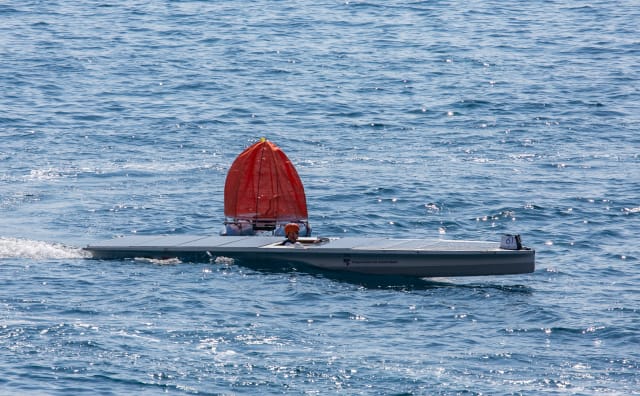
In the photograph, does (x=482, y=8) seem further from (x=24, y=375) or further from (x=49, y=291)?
(x=24, y=375)

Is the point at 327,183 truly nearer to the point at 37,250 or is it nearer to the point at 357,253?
the point at 357,253

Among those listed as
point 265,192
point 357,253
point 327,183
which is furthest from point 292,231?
point 327,183

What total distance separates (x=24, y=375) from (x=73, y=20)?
80.0 meters

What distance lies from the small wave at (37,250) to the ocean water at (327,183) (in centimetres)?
12

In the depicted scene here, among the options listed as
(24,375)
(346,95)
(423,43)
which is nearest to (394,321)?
(24,375)

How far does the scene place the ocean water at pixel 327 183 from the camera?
41938 mm

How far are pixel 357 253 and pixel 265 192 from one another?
7084mm

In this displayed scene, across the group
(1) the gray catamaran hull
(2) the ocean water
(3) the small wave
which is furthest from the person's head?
(3) the small wave

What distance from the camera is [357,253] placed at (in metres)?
51.6

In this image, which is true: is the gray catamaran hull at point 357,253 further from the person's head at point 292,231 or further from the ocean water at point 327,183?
the ocean water at point 327,183

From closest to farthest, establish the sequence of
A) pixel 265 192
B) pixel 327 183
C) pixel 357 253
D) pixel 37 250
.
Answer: pixel 357 253
pixel 37 250
pixel 265 192
pixel 327 183

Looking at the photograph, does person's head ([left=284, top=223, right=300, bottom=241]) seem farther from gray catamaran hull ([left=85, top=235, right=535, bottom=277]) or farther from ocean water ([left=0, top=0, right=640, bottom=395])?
ocean water ([left=0, top=0, right=640, bottom=395])

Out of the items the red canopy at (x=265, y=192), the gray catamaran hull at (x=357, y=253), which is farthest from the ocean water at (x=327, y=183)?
the red canopy at (x=265, y=192)

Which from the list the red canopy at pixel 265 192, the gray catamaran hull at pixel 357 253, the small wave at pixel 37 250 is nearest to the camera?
the gray catamaran hull at pixel 357 253
